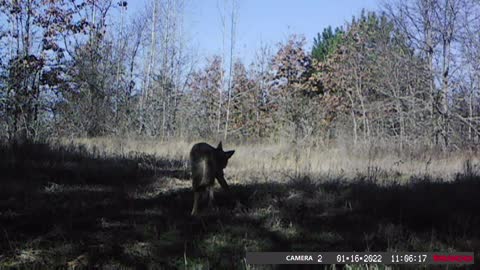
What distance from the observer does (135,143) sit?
11109mm

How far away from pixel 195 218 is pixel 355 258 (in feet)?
5.28

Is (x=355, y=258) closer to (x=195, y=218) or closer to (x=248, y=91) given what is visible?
(x=195, y=218)

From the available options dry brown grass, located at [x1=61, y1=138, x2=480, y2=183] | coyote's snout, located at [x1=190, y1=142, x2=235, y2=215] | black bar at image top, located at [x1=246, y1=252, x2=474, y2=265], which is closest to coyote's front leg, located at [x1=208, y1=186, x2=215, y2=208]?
coyote's snout, located at [x1=190, y1=142, x2=235, y2=215]

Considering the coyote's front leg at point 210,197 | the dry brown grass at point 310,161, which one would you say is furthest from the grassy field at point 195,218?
the dry brown grass at point 310,161

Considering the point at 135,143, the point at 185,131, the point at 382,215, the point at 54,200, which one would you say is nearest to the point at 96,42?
the point at 185,131

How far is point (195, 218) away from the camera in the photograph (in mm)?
4195

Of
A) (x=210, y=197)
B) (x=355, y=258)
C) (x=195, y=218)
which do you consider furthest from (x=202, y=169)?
(x=355, y=258)

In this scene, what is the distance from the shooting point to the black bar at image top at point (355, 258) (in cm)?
309

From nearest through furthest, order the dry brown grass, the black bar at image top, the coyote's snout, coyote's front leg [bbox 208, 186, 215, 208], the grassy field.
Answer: the black bar at image top → the grassy field → the coyote's snout → coyote's front leg [bbox 208, 186, 215, 208] → the dry brown grass

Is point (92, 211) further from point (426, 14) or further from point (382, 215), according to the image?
point (426, 14)

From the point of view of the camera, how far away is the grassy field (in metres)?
3.29

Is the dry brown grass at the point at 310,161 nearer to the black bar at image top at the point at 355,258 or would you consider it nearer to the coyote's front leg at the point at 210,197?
the coyote's front leg at the point at 210,197

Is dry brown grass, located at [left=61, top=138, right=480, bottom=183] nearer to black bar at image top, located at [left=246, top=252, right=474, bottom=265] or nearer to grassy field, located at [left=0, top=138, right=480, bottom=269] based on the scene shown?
grassy field, located at [left=0, top=138, right=480, bottom=269]

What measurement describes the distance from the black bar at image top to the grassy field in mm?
80
